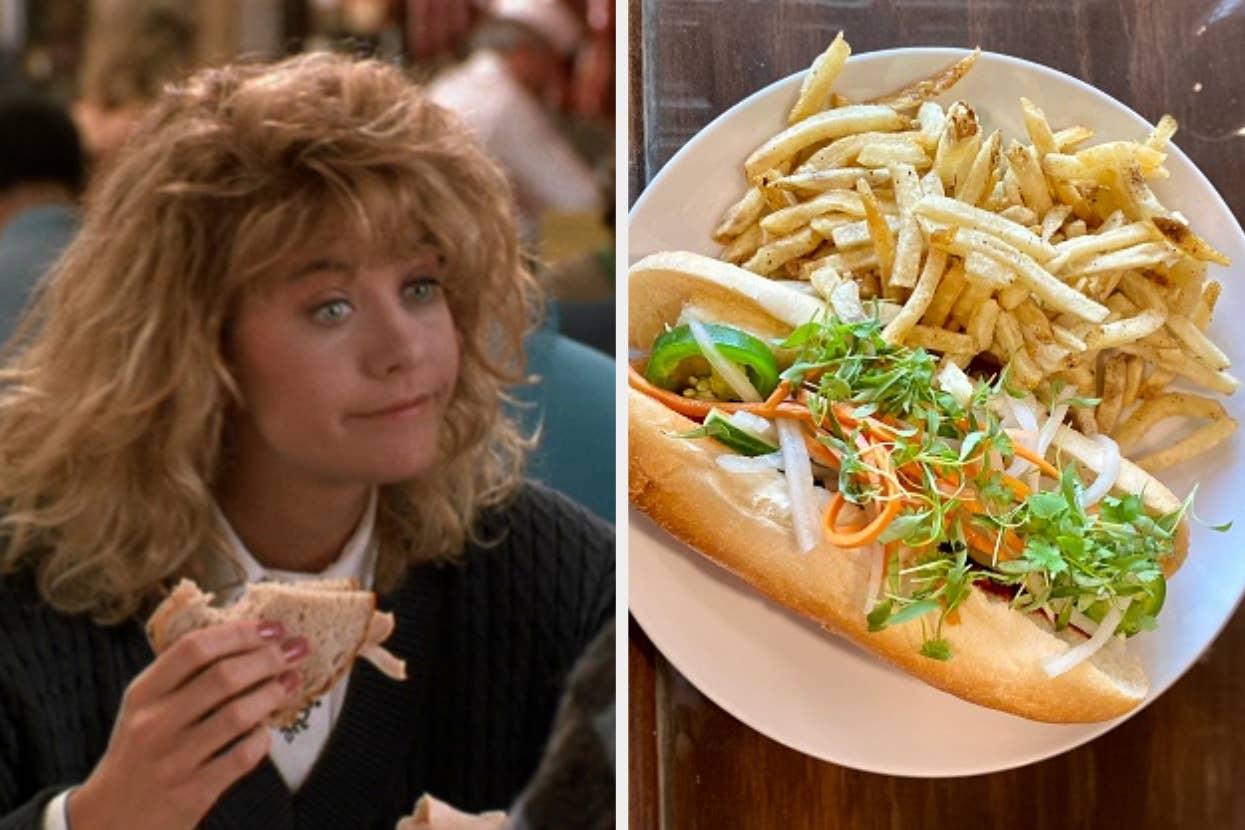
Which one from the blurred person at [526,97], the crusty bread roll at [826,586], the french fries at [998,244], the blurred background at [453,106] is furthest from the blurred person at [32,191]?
the french fries at [998,244]

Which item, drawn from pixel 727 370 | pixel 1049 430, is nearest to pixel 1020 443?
pixel 1049 430

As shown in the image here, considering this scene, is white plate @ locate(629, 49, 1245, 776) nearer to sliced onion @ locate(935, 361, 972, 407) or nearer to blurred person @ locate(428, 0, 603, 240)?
sliced onion @ locate(935, 361, 972, 407)

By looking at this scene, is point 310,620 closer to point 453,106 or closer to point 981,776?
point 453,106

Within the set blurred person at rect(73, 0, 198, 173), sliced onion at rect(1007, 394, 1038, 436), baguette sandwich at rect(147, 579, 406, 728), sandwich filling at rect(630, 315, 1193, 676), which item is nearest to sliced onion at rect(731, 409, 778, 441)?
sandwich filling at rect(630, 315, 1193, 676)

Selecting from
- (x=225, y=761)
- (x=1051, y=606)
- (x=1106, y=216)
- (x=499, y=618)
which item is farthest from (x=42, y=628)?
(x=1106, y=216)

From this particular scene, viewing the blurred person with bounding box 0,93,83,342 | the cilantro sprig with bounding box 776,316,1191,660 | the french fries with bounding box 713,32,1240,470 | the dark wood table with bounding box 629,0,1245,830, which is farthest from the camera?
the dark wood table with bounding box 629,0,1245,830
